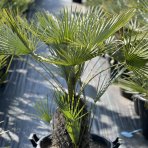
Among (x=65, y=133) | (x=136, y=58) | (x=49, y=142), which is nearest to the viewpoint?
(x=136, y=58)

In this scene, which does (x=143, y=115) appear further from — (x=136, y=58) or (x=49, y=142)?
(x=136, y=58)

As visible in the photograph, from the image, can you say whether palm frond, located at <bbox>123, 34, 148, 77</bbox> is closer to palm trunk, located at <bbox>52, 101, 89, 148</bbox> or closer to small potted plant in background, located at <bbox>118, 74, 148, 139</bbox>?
small potted plant in background, located at <bbox>118, 74, 148, 139</bbox>

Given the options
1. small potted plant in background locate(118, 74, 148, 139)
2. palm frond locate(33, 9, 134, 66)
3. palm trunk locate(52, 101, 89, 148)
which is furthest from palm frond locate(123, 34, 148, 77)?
palm trunk locate(52, 101, 89, 148)

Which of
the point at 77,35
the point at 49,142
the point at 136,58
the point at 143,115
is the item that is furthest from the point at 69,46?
the point at 143,115

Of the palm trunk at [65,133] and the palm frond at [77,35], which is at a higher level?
the palm frond at [77,35]

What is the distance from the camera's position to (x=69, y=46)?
2.08 metres

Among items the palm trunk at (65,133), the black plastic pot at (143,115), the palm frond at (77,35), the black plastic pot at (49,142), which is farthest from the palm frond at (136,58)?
the black plastic pot at (143,115)

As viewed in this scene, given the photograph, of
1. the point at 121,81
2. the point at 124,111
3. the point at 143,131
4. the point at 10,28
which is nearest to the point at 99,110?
the point at 124,111

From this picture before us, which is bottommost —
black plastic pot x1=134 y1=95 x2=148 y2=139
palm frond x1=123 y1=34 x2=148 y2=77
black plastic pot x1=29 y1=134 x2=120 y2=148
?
black plastic pot x1=29 y1=134 x2=120 y2=148

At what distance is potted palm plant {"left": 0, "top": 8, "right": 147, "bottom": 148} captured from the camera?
2064 mm

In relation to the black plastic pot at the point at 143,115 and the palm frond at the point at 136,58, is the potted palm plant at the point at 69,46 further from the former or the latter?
the black plastic pot at the point at 143,115

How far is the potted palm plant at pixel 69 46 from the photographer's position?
6.77 feet

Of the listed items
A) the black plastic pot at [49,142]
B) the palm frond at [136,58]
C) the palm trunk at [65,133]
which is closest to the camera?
the palm frond at [136,58]

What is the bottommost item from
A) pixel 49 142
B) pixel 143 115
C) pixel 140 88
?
pixel 49 142
